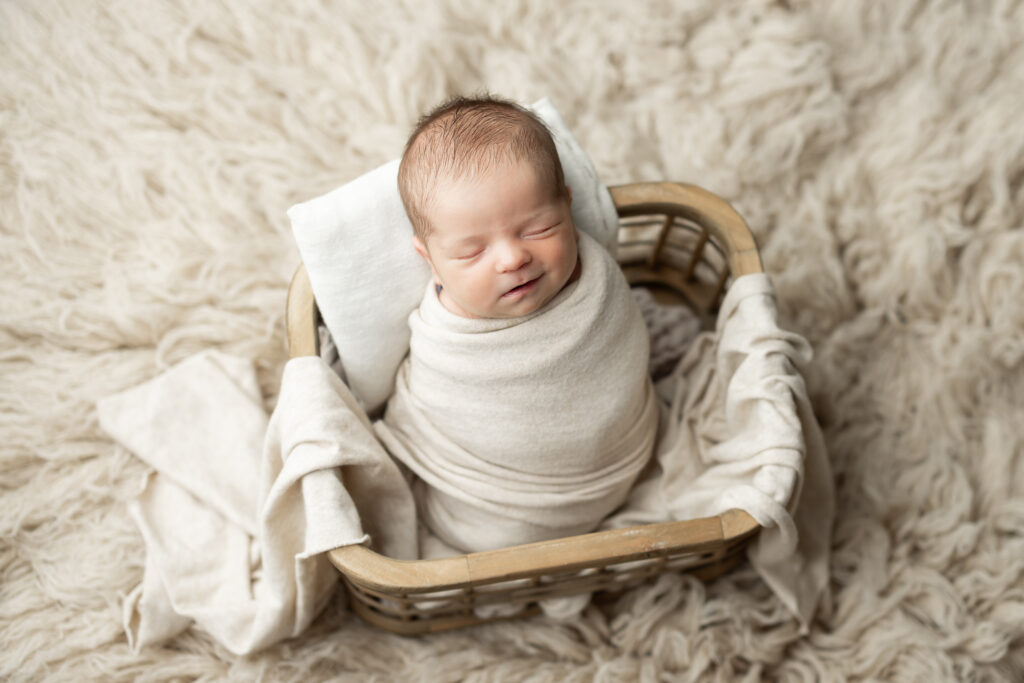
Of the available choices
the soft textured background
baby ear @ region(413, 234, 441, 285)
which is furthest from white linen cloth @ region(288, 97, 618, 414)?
the soft textured background

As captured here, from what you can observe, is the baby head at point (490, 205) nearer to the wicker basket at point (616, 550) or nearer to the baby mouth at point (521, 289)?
the baby mouth at point (521, 289)

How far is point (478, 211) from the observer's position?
2.68 feet

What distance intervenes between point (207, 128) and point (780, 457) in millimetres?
1037

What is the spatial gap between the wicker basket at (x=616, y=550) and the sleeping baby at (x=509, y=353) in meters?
0.08

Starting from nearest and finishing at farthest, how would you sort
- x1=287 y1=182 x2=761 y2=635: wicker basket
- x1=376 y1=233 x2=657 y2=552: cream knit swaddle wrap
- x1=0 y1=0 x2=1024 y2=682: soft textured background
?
x1=287 y1=182 x2=761 y2=635: wicker basket
x1=376 y1=233 x2=657 y2=552: cream knit swaddle wrap
x1=0 y1=0 x2=1024 y2=682: soft textured background

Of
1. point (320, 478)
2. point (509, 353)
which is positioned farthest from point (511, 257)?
point (320, 478)

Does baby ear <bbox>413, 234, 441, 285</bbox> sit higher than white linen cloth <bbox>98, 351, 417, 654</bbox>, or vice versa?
baby ear <bbox>413, 234, 441, 285</bbox>

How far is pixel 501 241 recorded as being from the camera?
84 centimetres

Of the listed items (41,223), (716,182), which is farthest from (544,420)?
(41,223)

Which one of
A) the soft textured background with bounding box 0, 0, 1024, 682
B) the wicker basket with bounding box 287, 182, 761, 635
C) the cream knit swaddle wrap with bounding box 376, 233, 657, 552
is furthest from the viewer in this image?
the soft textured background with bounding box 0, 0, 1024, 682

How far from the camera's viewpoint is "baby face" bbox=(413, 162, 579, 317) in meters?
0.82

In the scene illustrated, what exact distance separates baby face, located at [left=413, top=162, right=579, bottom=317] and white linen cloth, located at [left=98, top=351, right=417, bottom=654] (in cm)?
21

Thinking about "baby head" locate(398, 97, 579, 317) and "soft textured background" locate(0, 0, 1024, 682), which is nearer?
"baby head" locate(398, 97, 579, 317)

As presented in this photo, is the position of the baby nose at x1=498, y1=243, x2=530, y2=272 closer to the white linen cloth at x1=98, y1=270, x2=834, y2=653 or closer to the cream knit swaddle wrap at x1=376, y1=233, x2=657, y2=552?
the cream knit swaddle wrap at x1=376, y1=233, x2=657, y2=552
